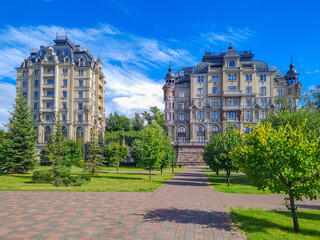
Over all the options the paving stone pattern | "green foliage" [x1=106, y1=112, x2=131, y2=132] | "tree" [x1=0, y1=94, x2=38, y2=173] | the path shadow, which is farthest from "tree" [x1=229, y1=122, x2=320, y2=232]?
"green foliage" [x1=106, y1=112, x2=131, y2=132]

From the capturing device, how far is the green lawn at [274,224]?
374 inches

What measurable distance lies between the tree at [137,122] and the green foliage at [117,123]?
2.29 meters

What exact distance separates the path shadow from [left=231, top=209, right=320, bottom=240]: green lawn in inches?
21.0

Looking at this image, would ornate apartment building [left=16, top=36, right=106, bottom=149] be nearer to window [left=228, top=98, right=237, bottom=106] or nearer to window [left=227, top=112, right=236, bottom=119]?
window [left=227, top=112, right=236, bottom=119]

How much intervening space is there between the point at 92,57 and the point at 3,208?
67.6 meters

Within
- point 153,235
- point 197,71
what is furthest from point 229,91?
point 153,235

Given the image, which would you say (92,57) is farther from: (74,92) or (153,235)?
(153,235)

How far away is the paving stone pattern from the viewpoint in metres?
9.19

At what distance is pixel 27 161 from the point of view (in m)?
34.8

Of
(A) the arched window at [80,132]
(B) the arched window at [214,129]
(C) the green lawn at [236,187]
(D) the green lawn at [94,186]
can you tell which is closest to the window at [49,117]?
(A) the arched window at [80,132]

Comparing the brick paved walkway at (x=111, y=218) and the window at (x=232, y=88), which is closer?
the brick paved walkway at (x=111, y=218)

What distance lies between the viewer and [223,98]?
242ft

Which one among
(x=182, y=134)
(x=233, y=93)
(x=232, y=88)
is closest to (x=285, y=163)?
(x=233, y=93)

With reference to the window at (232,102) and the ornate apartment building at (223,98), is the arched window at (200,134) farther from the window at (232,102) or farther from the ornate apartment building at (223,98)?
the window at (232,102)
